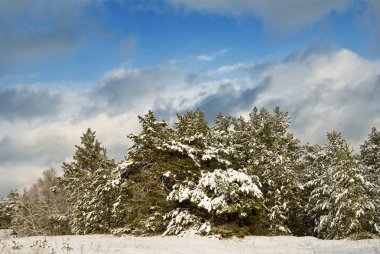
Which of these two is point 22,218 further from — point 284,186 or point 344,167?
point 344,167

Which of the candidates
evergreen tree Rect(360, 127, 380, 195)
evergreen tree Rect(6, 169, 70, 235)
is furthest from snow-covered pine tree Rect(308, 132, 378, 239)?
evergreen tree Rect(6, 169, 70, 235)

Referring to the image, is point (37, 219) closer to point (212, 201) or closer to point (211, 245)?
point (212, 201)

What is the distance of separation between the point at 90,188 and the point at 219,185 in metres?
21.5

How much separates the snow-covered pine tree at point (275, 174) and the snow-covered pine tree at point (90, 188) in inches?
513

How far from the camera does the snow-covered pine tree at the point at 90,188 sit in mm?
39750

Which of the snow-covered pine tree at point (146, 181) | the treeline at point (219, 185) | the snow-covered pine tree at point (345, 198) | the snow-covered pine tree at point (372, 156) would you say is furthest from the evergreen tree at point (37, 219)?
the snow-covered pine tree at point (372, 156)

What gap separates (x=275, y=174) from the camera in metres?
42.3

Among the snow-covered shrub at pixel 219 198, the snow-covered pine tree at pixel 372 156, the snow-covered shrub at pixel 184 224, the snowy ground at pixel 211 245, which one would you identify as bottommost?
the snowy ground at pixel 211 245

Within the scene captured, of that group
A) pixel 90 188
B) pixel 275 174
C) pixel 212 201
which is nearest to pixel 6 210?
pixel 90 188

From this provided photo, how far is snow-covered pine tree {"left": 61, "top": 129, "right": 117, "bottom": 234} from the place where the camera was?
39.8 m

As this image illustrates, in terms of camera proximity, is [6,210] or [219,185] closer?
[219,185]

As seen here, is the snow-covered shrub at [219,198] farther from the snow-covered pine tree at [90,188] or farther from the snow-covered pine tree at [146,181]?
the snow-covered pine tree at [90,188]

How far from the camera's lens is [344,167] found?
118 ft

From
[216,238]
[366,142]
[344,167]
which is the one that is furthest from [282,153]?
[216,238]
